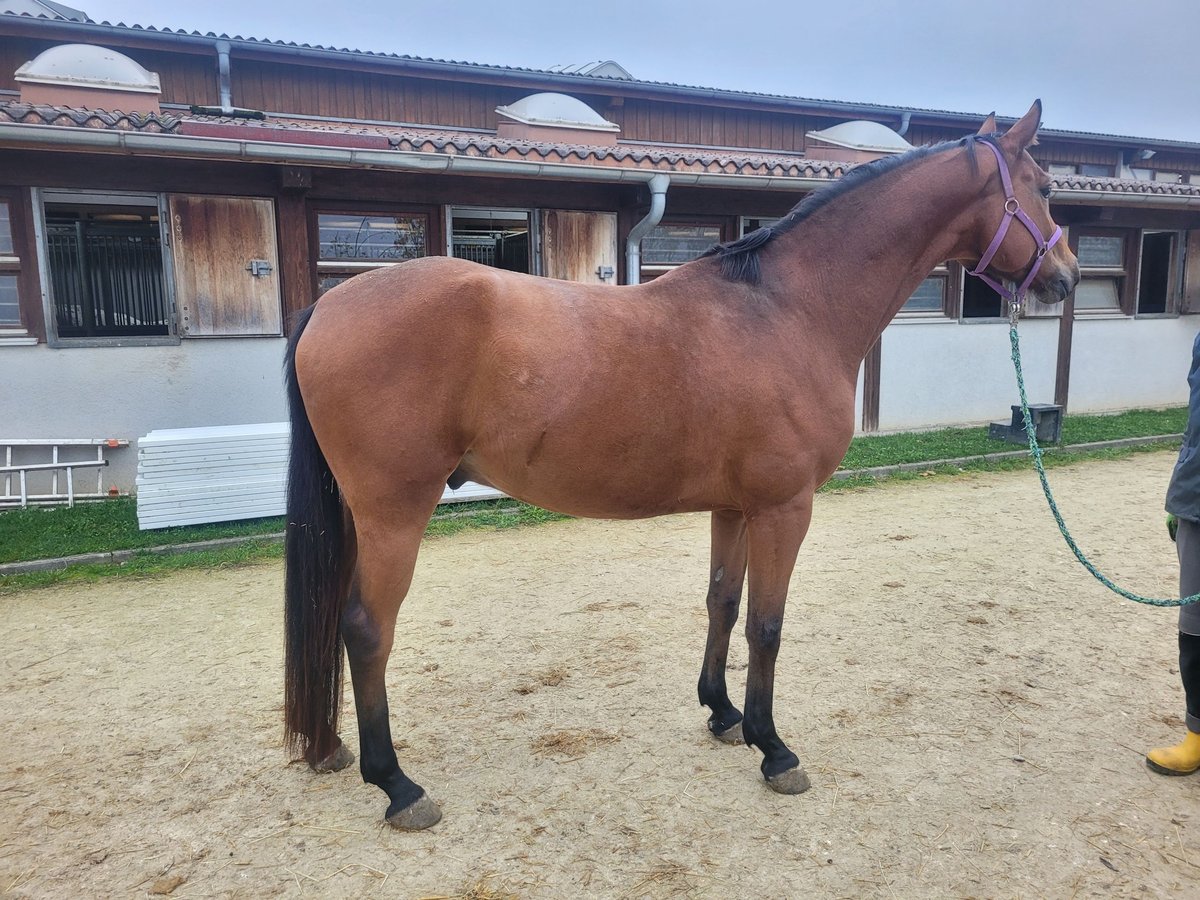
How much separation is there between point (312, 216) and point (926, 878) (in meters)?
7.30

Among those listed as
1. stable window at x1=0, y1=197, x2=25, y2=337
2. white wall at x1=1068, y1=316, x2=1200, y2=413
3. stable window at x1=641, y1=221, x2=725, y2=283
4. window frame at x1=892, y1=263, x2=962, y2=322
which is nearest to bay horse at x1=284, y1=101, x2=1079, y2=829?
stable window at x1=0, y1=197, x2=25, y2=337

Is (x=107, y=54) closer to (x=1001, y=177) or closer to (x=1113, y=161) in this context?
(x=1001, y=177)

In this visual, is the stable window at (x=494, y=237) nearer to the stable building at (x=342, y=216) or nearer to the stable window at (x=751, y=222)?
the stable building at (x=342, y=216)

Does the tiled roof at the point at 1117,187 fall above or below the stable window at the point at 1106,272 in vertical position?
above

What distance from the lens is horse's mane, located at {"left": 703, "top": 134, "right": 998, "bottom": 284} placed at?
8.96ft

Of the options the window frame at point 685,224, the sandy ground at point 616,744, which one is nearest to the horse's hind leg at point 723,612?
the sandy ground at point 616,744

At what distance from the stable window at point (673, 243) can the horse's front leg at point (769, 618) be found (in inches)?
264

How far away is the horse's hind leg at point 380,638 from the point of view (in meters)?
2.41

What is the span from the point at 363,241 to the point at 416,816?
254 inches

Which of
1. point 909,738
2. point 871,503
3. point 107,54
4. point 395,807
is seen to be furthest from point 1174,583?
point 107,54

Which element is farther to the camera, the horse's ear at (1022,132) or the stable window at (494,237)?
the stable window at (494,237)

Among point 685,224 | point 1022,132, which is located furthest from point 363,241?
point 1022,132

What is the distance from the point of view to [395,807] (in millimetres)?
2471

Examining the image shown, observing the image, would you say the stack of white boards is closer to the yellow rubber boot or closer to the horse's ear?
the horse's ear
